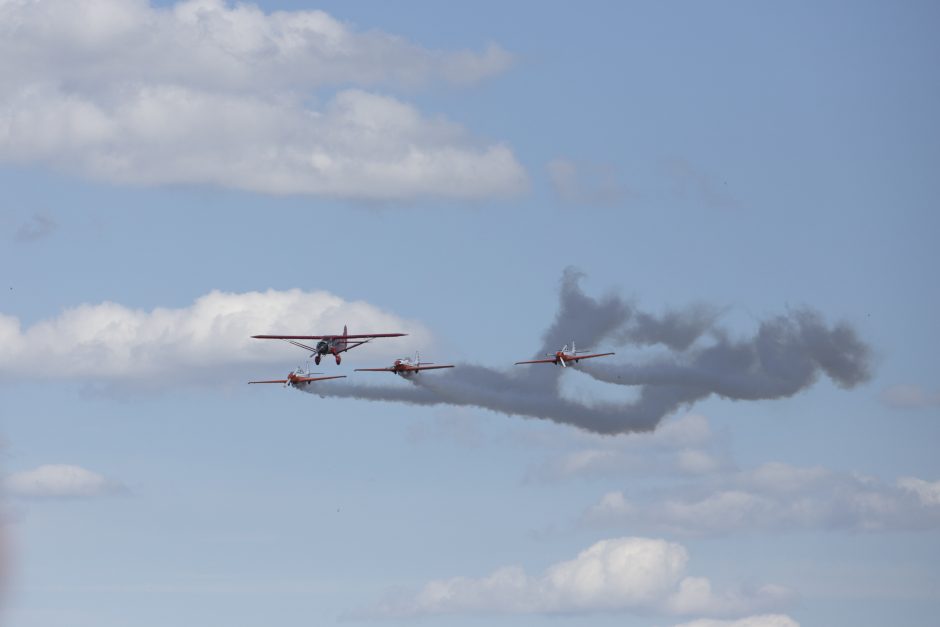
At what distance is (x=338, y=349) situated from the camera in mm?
169250

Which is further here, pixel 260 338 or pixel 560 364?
pixel 260 338

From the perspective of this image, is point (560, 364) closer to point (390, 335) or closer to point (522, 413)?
point (522, 413)

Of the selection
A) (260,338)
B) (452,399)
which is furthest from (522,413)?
(260,338)

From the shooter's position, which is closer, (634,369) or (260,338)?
(634,369)

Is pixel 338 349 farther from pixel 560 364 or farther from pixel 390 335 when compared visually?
pixel 560 364

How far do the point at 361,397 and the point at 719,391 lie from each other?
36445mm

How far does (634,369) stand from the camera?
535 feet

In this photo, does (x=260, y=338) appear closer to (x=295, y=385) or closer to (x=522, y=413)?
(x=295, y=385)

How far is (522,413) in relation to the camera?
16600cm

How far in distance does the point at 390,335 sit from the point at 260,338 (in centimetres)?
1402

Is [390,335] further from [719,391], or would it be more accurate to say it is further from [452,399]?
[719,391]

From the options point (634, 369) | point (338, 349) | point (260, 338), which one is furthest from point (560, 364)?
point (260, 338)

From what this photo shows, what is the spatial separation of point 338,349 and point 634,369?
1157 inches

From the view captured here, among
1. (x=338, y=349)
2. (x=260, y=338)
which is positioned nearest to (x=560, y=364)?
(x=338, y=349)
